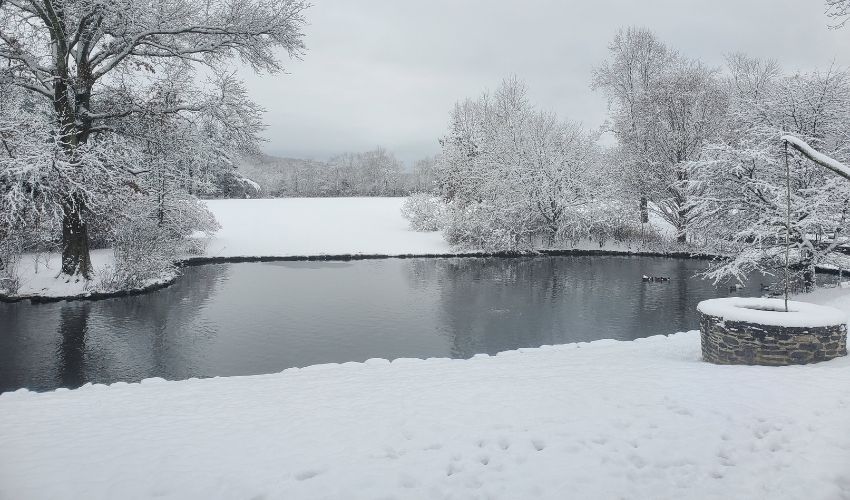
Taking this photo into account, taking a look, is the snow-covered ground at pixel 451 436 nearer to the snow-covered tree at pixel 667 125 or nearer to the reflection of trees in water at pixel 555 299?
the reflection of trees in water at pixel 555 299

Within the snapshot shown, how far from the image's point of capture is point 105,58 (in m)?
16.4

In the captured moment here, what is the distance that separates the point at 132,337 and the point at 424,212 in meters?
24.5

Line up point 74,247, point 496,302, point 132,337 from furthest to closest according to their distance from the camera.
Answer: point 74,247, point 496,302, point 132,337

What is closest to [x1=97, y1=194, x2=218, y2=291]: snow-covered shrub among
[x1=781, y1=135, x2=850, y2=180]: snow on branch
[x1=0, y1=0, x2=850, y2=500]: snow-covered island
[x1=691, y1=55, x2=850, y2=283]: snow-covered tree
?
[x1=0, y1=0, x2=850, y2=500]: snow-covered island

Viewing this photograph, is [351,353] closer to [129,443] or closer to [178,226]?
[129,443]

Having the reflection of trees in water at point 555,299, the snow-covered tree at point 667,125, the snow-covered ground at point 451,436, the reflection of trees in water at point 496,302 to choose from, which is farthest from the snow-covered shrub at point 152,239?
the snow-covered tree at point 667,125

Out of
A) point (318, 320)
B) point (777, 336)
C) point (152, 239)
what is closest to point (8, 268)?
point (152, 239)

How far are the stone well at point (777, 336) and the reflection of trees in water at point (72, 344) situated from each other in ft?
36.1

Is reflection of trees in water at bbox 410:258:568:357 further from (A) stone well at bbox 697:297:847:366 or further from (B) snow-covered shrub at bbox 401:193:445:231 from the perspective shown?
(B) snow-covered shrub at bbox 401:193:445:231

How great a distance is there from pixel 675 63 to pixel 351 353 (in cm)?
3024

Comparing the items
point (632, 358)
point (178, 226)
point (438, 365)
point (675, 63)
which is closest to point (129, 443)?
point (438, 365)

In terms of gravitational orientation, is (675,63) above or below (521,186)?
above

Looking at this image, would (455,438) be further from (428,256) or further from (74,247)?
(428,256)

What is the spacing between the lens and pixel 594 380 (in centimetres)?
671
